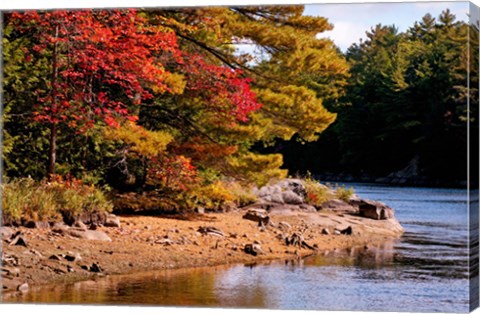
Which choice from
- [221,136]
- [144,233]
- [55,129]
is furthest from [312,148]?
[55,129]

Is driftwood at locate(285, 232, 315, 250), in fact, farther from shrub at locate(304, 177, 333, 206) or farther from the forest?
the forest

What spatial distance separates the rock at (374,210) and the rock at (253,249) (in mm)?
3713

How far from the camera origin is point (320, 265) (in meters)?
13.8

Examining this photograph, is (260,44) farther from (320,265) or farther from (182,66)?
(320,265)

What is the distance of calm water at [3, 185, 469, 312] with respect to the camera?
11.2m

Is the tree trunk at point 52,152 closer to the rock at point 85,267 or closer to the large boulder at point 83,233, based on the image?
the large boulder at point 83,233

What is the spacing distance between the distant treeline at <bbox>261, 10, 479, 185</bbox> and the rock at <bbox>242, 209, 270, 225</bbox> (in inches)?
38.2

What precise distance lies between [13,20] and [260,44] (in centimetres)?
332

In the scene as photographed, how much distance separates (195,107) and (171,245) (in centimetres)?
211

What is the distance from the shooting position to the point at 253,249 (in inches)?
565

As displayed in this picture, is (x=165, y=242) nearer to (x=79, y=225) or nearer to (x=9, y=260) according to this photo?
(x=79, y=225)

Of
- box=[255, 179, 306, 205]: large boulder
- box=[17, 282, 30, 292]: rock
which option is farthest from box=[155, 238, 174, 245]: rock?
box=[17, 282, 30, 292]: rock

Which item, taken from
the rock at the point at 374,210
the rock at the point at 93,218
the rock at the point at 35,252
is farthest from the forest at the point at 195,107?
the rock at the point at 374,210

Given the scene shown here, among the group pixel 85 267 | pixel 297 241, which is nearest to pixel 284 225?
pixel 297 241
